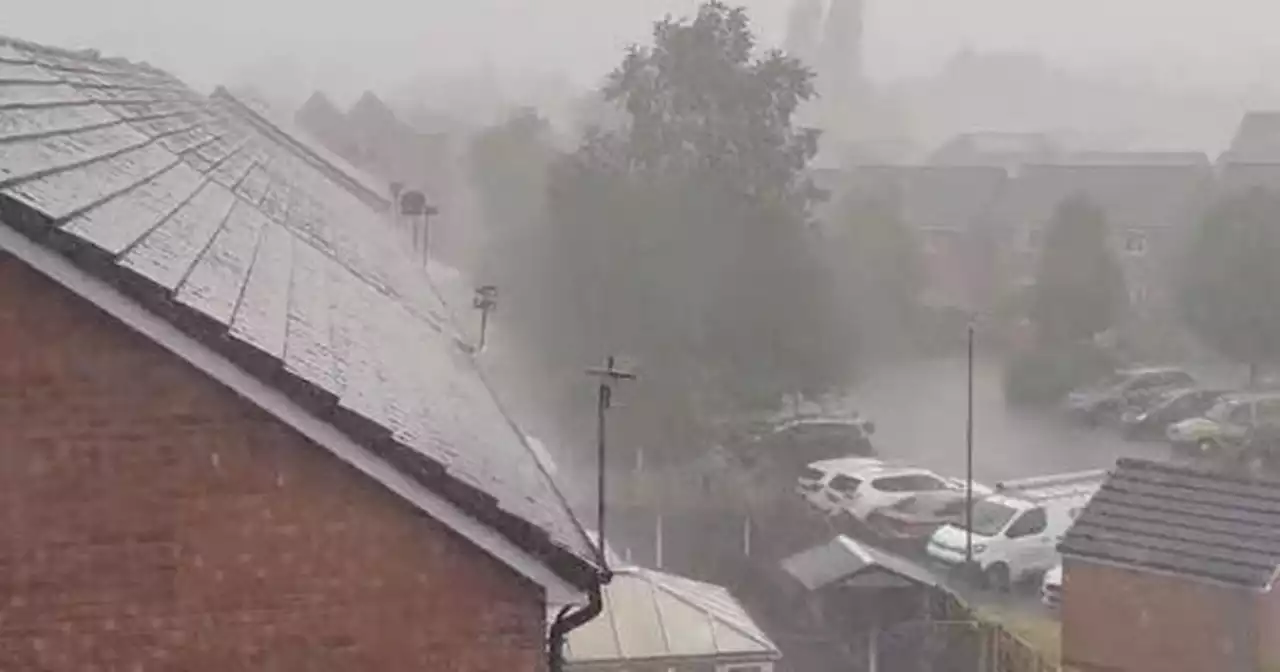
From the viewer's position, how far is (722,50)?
10023 millimetres

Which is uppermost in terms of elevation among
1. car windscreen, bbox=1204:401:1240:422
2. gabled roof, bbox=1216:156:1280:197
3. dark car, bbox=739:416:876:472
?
gabled roof, bbox=1216:156:1280:197

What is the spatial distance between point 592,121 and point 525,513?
9.15 m

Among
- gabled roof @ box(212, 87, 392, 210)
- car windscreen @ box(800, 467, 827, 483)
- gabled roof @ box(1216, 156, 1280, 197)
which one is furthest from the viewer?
gabled roof @ box(1216, 156, 1280, 197)

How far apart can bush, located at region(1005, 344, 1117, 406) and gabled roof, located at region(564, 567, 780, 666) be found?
654 cm

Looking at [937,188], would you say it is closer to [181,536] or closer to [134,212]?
[134,212]

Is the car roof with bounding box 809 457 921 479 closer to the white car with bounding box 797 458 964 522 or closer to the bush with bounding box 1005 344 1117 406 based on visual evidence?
the white car with bounding box 797 458 964 522

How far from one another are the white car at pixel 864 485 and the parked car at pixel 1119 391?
2.42m

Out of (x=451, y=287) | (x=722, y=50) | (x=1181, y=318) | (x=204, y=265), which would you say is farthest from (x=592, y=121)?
(x=204, y=265)

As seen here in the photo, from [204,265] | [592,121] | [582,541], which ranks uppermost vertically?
[592,121]

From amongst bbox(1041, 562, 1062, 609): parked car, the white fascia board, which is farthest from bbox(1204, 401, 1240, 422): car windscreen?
the white fascia board

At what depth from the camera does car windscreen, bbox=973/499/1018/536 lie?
24.8 feet

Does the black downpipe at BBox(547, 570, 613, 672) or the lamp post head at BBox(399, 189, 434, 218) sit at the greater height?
the lamp post head at BBox(399, 189, 434, 218)

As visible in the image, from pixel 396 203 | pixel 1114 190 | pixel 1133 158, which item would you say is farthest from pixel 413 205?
pixel 1133 158

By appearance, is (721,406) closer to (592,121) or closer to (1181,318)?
(592,121)
